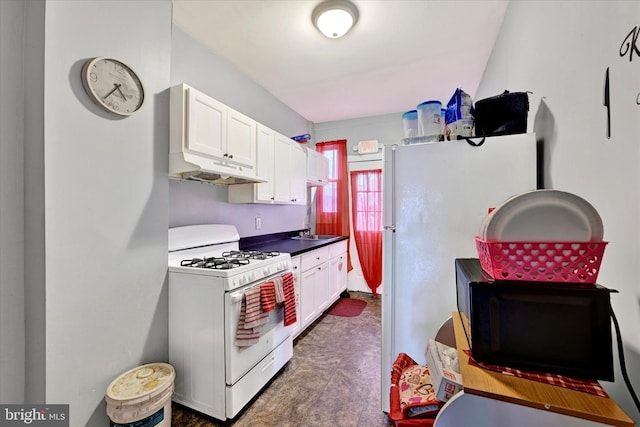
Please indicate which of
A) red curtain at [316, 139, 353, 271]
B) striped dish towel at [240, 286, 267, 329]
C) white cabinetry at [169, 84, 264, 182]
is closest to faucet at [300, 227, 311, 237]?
red curtain at [316, 139, 353, 271]

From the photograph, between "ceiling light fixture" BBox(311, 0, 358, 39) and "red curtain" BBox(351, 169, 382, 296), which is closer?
"ceiling light fixture" BBox(311, 0, 358, 39)

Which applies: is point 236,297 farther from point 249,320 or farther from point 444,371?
point 444,371

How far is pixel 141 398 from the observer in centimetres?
125

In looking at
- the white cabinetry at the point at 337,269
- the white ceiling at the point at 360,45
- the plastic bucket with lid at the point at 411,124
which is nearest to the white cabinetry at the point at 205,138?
the white ceiling at the point at 360,45

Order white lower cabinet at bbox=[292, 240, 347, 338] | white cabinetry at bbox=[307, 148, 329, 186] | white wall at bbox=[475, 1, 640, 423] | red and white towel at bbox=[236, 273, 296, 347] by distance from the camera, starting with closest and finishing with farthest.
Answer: white wall at bbox=[475, 1, 640, 423] → red and white towel at bbox=[236, 273, 296, 347] → white lower cabinet at bbox=[292, 240, 347, 338] → white cabinetry at bbox=[307, 148, 329, 186]

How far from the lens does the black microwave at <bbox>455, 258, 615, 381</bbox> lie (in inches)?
23.0

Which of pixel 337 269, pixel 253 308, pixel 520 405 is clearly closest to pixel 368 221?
pixel 337 269

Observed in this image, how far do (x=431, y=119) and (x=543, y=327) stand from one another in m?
1.19

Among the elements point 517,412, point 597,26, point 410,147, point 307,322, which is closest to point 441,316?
point 517,412

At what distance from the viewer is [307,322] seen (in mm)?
2658

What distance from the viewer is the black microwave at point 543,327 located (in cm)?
58

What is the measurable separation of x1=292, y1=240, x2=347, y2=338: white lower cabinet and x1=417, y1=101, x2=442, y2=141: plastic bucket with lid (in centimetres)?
156

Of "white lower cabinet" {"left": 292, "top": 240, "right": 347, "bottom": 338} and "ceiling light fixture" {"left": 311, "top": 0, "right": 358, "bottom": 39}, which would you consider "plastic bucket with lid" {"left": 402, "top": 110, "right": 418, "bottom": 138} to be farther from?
"white lower cabinet" {"left": 292, "top": 240, "right": 347, "bottom": 338}

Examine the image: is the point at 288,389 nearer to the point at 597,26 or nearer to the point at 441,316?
the point at 441,316
